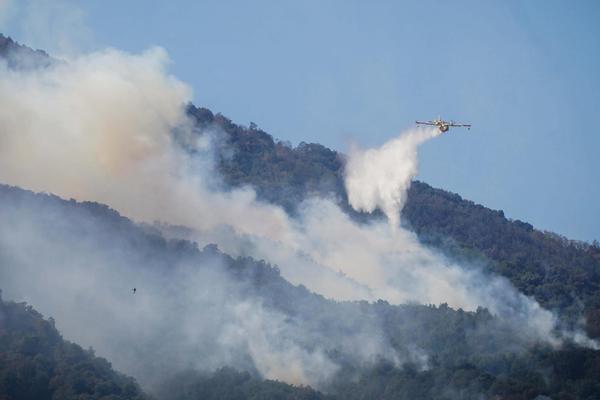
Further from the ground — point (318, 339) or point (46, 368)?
point (318, 339)

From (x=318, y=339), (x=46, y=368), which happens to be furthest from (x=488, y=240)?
(x=46, y=368)

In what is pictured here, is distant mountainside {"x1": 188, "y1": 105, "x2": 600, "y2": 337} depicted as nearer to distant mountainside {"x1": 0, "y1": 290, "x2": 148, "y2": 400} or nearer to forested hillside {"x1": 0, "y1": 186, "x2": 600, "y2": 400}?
forested hillside {"x1": 0, "y1": 186, "x2": 600, "y2": 400}

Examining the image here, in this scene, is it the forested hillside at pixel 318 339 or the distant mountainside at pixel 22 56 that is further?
the distant mountainside at pixel 22 56

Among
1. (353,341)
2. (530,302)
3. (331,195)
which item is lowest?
(353,341)

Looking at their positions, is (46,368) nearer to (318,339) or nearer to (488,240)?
(318,339)

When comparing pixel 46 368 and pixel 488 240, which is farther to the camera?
pixel 488 240

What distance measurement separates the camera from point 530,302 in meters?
158

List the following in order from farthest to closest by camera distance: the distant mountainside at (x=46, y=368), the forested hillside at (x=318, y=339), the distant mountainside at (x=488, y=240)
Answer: the distant mountainside at (x=488, y=240) → the forested hillside at (x=318, y=339) → the distant mountainside at (x=46, y=368)

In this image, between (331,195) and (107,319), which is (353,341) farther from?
(331,195)

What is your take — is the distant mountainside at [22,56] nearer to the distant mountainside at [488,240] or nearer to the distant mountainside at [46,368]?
the distant mountainside at [488,240]

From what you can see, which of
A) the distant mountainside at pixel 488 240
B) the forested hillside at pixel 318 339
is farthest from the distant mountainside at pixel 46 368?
the distant mountainside at pixel 488 240

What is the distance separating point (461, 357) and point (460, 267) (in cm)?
3595

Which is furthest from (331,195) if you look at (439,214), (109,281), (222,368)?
(222,368)

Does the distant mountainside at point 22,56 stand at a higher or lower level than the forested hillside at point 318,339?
higher
